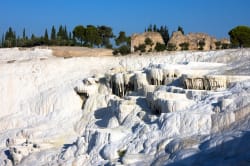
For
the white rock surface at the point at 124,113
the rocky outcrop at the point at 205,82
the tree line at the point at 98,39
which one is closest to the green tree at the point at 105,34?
the tree line at the point at 98,39

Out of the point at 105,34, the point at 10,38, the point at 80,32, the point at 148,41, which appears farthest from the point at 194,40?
the point at 10,38

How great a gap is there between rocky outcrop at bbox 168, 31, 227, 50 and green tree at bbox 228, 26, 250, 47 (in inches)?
115

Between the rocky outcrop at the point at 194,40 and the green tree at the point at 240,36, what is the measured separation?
2.91 meters

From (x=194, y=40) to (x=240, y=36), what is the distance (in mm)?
5495

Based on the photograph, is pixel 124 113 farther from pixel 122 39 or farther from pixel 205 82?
pixel 122 39

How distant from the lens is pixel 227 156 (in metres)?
10.7

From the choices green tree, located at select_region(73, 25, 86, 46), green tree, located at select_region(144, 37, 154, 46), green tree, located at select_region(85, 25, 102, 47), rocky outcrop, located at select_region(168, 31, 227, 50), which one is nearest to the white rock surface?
green tree, located at select_region(144, 37, 154, 46)

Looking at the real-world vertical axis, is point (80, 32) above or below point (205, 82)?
above

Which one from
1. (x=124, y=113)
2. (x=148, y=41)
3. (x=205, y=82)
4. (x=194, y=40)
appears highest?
(x=194, y=40)

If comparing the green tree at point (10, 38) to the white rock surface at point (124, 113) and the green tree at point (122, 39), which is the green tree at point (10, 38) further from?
the white rock surface at point (124, 113)

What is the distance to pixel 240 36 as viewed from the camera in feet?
108

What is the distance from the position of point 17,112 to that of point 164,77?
783cm

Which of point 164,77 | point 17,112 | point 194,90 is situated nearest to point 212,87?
point 194,90

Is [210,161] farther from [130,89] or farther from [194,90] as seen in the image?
[130,89]
